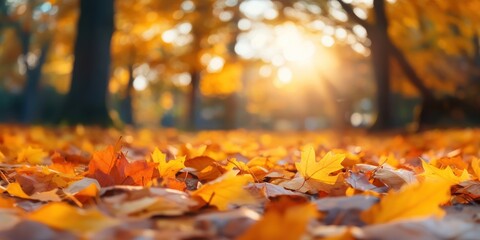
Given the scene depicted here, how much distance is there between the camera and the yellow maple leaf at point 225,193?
123 centimetres

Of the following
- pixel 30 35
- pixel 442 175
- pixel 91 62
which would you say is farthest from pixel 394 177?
pixel 30 35

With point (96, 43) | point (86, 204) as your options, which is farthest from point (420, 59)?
point (86, 204)

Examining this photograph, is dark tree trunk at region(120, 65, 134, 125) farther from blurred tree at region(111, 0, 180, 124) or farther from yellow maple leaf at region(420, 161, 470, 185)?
yellow maple leaf at region(420, 161, 470, 185)

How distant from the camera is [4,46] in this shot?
747 inches

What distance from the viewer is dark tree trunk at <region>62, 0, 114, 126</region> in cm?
773

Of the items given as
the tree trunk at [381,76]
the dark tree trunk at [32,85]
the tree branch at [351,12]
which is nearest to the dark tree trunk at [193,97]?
the dark tree trunk at [32,85]

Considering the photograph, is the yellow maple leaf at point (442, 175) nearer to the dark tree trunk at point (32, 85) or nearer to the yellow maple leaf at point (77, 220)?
the yellow maple leaf at point (77, 220)

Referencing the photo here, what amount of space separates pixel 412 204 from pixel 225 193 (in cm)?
44

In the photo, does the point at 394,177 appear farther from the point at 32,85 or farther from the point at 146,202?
the point at 32,85

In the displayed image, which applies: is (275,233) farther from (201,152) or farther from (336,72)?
(336,72)

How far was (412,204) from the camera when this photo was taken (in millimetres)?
1003

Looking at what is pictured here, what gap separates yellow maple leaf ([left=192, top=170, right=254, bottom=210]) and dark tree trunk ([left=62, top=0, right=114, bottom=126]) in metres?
6.64

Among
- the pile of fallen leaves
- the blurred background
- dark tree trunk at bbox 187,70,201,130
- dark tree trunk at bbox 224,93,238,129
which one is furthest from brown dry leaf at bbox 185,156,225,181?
dark tree trunk at bbox 224,93,238,129

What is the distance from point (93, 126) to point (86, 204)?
626cm
